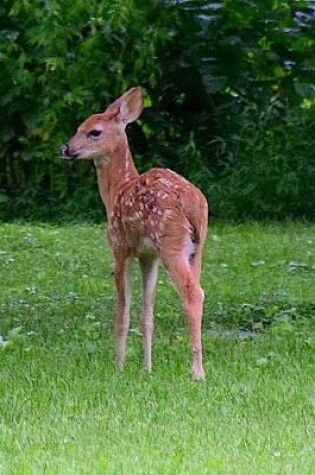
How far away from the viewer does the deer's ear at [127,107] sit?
25.6 ft

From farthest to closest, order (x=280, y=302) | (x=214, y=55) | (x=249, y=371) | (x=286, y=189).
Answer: (x=214, y=55), (x=286, y=189), (x=280, y=302), (x=249, y=371)

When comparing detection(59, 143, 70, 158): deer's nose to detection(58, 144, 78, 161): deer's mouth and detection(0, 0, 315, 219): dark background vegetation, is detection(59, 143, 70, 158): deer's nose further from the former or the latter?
detection(0, 0, 315, 219): dark background vegetation

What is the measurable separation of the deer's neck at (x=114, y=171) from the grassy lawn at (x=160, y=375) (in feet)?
2.90

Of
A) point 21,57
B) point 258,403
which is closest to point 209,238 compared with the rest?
point 21,57

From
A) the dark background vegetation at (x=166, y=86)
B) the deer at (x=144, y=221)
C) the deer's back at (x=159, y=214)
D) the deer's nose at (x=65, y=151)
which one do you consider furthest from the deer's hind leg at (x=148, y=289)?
the dark background vegetation at (x=166, y=86)

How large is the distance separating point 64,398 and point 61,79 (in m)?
9.80

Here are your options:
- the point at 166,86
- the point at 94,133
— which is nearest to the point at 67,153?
the point at 94,133

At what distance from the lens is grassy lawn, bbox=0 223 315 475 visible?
504 cm

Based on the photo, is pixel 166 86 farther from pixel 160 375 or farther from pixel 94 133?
pixel 160 375

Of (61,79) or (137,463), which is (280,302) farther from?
(61,79)

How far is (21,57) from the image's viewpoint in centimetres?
1555

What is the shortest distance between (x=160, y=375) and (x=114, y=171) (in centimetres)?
140

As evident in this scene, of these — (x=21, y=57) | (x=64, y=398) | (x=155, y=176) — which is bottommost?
(x=21, y=57)

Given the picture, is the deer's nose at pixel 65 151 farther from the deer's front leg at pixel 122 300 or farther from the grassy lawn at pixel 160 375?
the grassy lawn at pixel 160 375
